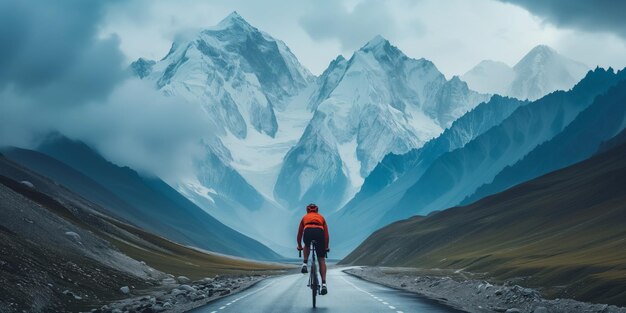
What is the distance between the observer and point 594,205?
501ft

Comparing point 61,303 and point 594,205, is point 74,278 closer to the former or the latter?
point 61,303

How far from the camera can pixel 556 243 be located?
375 feet

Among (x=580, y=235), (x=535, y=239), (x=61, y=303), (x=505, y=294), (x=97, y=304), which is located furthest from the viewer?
(x=535, y=239)

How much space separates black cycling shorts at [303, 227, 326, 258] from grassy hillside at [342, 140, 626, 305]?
42.7ft

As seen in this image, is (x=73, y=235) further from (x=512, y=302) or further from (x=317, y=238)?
(x=512, y=302)

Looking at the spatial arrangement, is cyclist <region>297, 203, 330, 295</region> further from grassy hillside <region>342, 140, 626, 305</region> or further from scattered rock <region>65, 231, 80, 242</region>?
scattered rock <region>65, 231, 80, 242</region>

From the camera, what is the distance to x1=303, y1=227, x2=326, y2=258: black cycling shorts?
31945mm

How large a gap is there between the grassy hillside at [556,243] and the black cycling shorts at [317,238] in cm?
1302

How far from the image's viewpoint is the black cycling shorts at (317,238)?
105 feet

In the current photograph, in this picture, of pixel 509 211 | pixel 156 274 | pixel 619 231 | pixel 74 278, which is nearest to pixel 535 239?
pixel 619 231

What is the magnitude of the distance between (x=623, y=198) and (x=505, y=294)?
108 metres

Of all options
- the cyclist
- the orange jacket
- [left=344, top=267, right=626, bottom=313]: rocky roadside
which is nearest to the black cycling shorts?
the cyclist

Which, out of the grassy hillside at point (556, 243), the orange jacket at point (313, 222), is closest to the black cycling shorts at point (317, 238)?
the orange jacket at point (313, 222)

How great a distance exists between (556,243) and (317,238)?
89.6 meters
